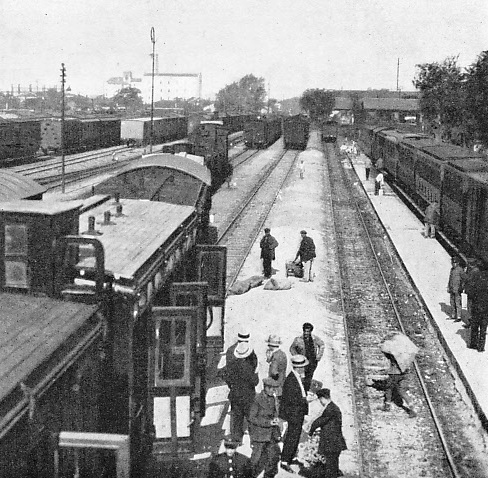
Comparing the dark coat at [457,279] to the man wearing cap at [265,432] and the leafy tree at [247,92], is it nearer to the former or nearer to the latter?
the man wearing cap at [265,432]

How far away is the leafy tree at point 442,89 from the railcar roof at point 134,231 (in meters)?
35.2

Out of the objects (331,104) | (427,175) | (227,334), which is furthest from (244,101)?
(227,334)

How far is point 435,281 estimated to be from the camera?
18.0 meters

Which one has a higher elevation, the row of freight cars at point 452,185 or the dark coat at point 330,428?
the row of freight cars at point 452,185

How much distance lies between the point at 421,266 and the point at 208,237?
6275 millimetres

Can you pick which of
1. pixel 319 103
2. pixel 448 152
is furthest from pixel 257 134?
pixel 319 103

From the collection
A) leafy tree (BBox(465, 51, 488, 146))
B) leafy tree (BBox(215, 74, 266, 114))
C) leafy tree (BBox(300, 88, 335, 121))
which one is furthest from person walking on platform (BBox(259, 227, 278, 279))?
leafy tree (BBox(215, 74, 266, 114))

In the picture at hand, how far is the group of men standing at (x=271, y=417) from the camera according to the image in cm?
771

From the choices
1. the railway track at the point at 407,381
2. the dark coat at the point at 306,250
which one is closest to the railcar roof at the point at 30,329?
the railway track at the point at 407,381

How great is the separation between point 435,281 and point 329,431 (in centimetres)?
1103

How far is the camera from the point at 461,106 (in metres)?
40.7

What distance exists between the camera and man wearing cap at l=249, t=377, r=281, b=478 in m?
7.90

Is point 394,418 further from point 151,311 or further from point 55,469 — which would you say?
point 55,469

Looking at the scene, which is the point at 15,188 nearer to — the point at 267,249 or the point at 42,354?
the point at 267,249
